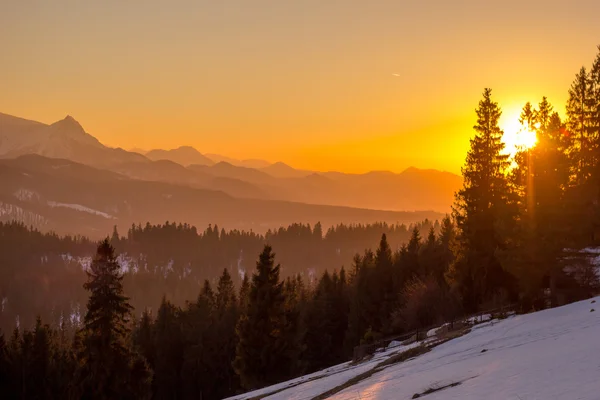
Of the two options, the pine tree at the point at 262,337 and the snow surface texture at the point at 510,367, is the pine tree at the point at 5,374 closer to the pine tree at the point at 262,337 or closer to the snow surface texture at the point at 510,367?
the pine tree at the point at 262,337

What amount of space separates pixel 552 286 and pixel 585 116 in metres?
21.7

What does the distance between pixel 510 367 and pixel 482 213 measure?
2892cm

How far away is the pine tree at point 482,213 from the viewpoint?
42281mm

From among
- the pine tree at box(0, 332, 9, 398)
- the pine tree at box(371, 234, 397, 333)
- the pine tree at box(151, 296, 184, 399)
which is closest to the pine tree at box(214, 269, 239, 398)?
the pine tree at box(151, 296, 184, 399)

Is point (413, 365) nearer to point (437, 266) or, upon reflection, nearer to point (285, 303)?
point (285, 303)

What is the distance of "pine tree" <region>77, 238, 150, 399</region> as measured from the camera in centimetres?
3638

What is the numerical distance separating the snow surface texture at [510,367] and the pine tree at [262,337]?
1966cm

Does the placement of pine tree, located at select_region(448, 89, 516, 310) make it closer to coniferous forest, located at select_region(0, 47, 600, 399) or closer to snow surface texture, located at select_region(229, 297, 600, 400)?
coniferous forest, located at select_region(0, 47, 600, 399)

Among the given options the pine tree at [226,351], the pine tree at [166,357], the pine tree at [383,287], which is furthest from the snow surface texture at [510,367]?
the pine tree at [166,357]

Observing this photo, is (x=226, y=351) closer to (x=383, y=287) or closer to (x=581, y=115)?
(x=383, y=287)

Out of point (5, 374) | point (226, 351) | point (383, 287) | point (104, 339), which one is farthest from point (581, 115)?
point (5, 374)

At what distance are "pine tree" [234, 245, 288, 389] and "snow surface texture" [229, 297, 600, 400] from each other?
19659 millimetres

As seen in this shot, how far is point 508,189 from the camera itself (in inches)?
1613

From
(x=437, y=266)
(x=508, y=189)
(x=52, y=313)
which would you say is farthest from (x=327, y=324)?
(x=52, y=313)
